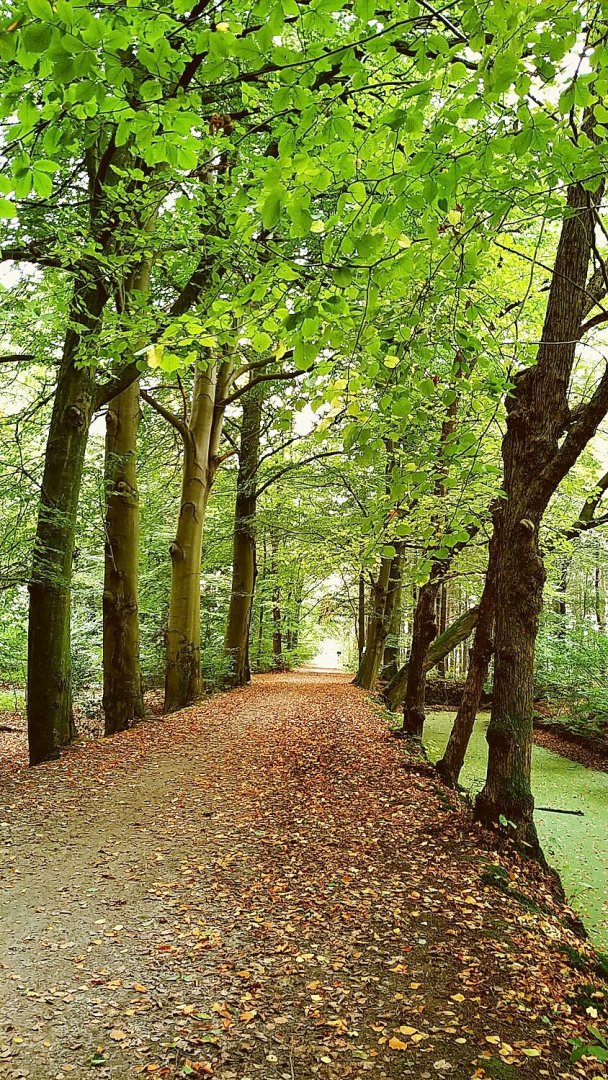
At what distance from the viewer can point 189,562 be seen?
11.5 m

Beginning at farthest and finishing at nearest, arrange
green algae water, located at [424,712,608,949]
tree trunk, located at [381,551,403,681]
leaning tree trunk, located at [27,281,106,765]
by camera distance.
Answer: tree trunk, located at [381,551,403,681]
leaning tree trunk, located at [27,281,106,765]
green algae water, located at [424,712,608,949]

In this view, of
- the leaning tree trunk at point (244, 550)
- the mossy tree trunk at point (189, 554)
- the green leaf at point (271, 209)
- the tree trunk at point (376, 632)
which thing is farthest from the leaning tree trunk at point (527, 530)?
the leaning tree trunk at point (244, 550)

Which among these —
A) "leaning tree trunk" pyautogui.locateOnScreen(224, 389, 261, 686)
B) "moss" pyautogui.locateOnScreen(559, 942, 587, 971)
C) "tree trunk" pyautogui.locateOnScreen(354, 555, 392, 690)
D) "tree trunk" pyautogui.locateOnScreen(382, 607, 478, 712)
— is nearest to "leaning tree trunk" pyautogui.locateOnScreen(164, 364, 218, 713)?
"leaning tree trunk" pyautogui.locateOnScreen(224, 389, 261, 686)

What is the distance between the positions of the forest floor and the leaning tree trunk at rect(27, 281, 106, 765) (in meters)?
1.06

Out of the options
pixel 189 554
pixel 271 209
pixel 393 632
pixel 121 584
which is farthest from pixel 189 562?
pixel 271 209

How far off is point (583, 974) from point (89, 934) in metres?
2.81

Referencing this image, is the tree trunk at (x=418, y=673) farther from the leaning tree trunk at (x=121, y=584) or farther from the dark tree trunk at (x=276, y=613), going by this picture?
the dark tree trunk at (x=276, y=613)

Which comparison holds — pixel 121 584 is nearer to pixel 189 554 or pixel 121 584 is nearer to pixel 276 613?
pixel 189 554

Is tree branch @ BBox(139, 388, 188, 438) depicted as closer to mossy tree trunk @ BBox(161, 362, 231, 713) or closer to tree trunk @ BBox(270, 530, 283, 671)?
mossy tree trunk @ BBox(161, 362, 231, 713)

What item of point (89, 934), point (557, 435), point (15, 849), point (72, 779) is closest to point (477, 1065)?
point (89, 934)

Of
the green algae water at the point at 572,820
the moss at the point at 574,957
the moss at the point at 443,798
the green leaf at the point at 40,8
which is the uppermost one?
the green leaf at the point at 40,8

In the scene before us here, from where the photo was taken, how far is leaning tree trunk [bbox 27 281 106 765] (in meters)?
7.18

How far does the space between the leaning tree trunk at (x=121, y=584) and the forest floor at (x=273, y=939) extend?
3106 mm

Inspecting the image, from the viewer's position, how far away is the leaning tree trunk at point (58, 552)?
7.18 m
